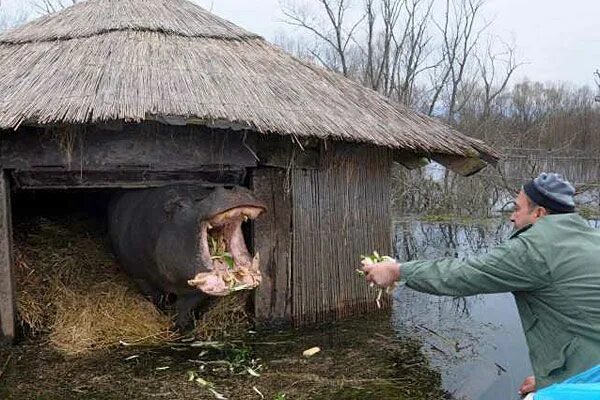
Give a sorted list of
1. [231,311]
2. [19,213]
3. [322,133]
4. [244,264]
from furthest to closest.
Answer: [19,213]
[231,311]
[322,133]
[244,264]

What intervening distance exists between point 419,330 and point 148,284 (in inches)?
125

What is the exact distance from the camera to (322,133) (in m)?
6.52

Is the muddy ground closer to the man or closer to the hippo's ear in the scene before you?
the hippo's ear

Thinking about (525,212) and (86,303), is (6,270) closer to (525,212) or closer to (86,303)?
(86,303)

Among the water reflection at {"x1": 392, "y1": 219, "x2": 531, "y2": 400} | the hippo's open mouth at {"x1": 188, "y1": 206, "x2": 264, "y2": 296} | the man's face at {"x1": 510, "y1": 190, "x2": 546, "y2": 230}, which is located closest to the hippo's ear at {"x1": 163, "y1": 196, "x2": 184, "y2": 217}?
the hippo's open mouth at {"x1": 188, "y1": 206, "x2": 264, "y2": 296}

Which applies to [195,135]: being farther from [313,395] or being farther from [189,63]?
[313,395]

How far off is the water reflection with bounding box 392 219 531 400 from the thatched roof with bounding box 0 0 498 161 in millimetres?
2093

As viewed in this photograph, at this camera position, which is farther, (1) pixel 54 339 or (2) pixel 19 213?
(2) pixel 19 213

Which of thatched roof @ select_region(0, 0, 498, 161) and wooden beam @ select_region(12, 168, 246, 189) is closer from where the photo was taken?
thatched roof @ select_region(0, 0, 498, 161)

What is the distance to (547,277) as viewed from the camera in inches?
135

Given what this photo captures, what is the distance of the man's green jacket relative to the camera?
3359 mm

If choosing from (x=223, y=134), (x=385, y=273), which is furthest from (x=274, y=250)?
(x=385, y=273)

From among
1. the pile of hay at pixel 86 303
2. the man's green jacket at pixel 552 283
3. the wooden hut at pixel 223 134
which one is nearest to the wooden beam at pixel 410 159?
the wooden hut at pixel 223 134

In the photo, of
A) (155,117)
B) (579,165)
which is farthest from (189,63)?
(579,165)
